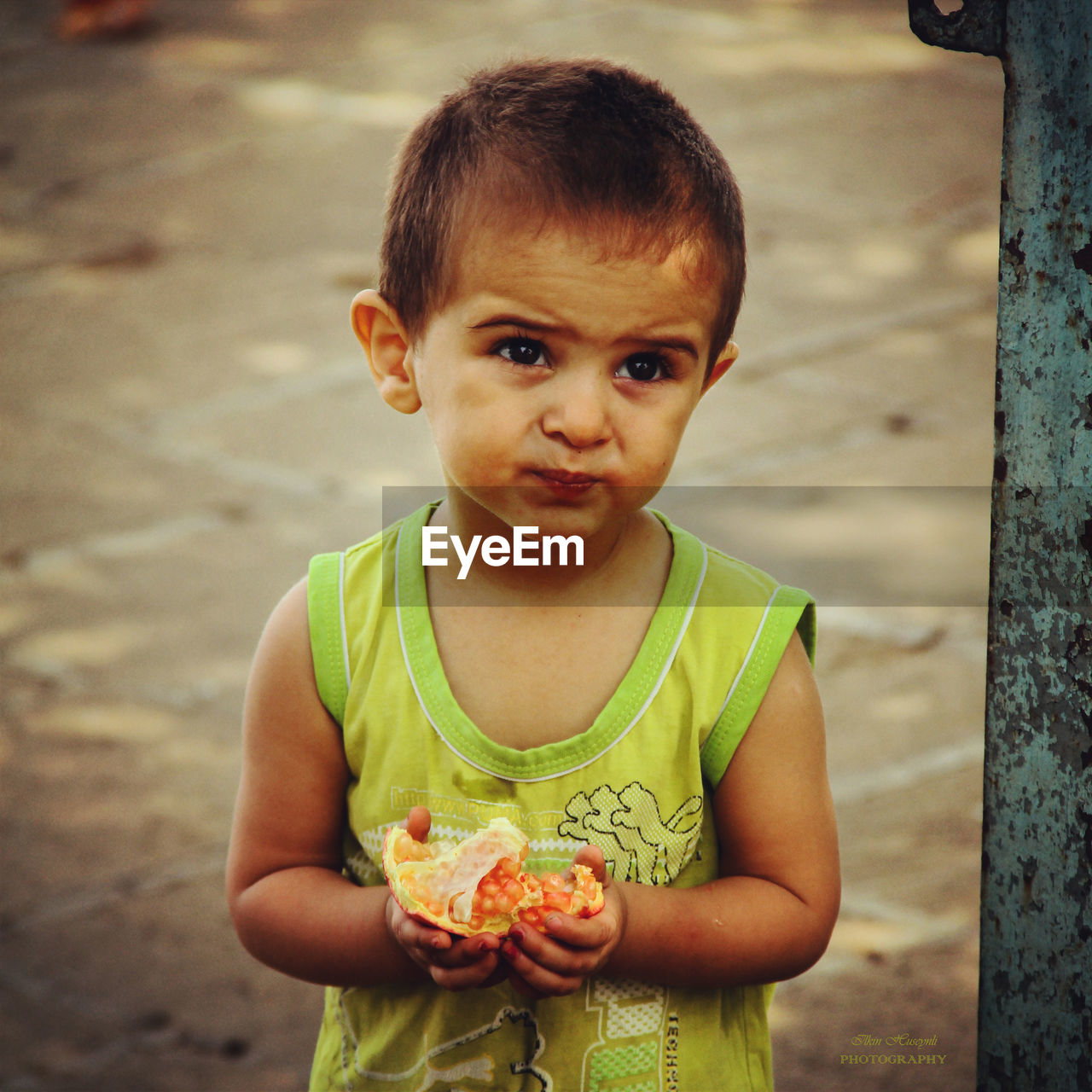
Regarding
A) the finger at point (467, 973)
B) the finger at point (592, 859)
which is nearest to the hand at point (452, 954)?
the finger at point (467, 973)

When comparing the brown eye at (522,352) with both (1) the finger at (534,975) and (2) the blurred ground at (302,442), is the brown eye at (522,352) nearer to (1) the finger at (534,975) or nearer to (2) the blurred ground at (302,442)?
(1) the finger at (534,975)

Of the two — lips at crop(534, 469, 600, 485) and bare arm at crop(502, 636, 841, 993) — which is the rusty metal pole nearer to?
bare arm at crop(502, 636, 841, 993)

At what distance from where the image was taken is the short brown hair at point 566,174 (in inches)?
52.7

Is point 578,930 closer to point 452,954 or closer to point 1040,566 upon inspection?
point 452,954

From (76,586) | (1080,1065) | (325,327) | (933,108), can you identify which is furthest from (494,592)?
(933,108)

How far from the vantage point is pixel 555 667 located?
1.48 meters

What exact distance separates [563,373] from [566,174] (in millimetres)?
181

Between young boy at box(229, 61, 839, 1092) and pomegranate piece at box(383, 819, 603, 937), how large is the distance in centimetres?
2

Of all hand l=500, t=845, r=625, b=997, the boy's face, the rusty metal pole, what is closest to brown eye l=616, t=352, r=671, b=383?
the boy's face

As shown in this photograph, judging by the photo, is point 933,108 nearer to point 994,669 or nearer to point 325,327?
point 325,327

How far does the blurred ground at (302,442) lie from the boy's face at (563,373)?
0.64 metres

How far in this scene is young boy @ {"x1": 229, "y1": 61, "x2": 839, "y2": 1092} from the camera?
53.1 inches

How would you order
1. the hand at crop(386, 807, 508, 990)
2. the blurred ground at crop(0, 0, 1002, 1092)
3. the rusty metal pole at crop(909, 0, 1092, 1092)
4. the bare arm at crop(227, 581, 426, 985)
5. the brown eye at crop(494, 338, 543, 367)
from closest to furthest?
the rusty metal pole at crop(909, 0, 1092, 1092), the hand at crop(386, 807, 508, 990), the brown eye at crop(494, 338, 543, 367), the bare arm at crop(227, 581, 426, 985), the blurred ground at crop(0, 0, 1002, 1092)

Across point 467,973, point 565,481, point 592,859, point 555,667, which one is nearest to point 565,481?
point 565,481
